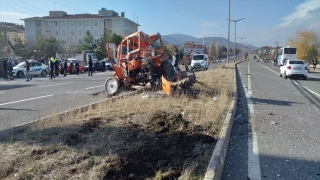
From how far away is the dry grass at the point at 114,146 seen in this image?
409 cm

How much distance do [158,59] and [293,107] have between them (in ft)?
17.6

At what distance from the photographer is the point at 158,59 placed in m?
12.4

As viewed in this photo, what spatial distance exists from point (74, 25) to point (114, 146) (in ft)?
305

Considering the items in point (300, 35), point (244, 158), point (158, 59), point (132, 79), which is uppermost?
point (300, 35)

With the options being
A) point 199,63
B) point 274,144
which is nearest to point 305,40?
point 199,63

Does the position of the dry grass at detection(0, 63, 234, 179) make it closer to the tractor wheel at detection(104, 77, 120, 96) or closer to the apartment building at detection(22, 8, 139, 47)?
the tractor wheel at detection(104, 77, 120, 96)

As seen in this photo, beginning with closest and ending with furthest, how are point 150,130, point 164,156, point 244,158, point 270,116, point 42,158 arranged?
1. point 42,158
2. point 164,156
3. point 244,158
4. point 150,130
5. point 270,116

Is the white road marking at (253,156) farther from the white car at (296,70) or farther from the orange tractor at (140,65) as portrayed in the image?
the white car at (296,70)

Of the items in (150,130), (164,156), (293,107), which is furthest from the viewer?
(293,107)

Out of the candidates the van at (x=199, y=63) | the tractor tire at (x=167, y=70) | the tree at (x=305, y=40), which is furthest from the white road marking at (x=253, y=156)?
the tree at (x=305, y=40)

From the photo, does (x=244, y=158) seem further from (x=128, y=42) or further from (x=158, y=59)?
(x=128, y=42)

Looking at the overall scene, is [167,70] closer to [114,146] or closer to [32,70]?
[114,146]

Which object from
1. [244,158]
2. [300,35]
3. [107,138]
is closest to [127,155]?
[107,138]

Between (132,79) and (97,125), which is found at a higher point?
(132,79)
